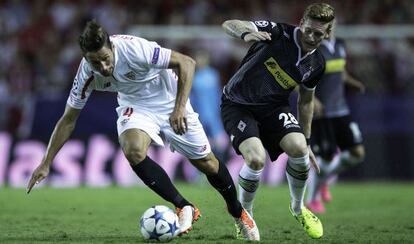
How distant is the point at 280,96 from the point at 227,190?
3.37 feet

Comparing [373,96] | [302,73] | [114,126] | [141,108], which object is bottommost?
[114,126]

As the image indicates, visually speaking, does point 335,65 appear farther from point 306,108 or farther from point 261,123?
point 261,123

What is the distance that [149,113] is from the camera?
26.7 feet

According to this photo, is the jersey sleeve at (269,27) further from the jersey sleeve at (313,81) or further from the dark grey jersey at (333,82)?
the dark grey jersey at (333,82)

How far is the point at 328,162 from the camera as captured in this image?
41.0 ft

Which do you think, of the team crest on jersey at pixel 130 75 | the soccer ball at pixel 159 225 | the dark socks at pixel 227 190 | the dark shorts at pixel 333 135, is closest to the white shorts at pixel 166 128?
the dark socks at pixel 227 190

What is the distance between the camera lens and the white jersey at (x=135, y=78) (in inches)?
305

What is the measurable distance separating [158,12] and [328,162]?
8.02m

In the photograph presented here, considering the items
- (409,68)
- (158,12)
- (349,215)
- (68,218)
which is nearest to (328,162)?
(349,215)

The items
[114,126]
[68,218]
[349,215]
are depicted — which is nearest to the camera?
[68,218]

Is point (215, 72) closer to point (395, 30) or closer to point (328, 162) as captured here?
point (395, 30)

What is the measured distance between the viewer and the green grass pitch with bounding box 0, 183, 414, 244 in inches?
321

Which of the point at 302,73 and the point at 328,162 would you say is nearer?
the point at 302,73

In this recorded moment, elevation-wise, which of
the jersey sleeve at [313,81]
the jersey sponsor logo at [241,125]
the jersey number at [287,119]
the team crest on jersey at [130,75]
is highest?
the jersey sleeve at [313,81]
